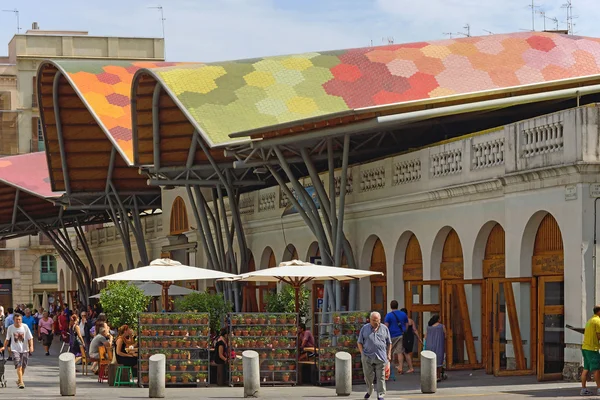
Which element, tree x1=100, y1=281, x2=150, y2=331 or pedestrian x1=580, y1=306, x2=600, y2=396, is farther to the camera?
tree x1=100, y1=281, x2=150, y2=331

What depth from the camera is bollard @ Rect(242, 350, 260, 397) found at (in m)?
25.1

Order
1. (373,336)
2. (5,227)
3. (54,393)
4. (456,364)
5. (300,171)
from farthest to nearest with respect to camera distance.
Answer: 1. (5,227)
2. (300,171)
3. (456,364)
4. (54,393)
5. (373,336)

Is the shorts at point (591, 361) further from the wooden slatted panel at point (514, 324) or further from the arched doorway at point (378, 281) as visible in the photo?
the arched doorway at point (378, 281)

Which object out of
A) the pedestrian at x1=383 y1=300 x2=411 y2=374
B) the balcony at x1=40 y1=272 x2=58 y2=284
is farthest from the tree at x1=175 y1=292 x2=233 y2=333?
the balcony at x1=40 y1=272 x2=58 y2=284

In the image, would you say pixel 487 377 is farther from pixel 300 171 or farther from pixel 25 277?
pixel 25 277

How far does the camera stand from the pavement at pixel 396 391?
2341 cm

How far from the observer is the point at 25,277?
99.0 metres

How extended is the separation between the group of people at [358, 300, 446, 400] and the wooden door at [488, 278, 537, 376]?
3.97ft

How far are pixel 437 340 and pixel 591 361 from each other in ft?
20.1

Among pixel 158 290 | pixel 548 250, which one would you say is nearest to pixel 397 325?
pixel 548 250

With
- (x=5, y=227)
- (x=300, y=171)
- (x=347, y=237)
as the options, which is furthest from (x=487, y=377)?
(x=5, y=227)

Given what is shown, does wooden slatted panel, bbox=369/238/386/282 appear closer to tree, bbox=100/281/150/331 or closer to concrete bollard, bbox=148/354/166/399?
tree, bbox=100/281/150/331

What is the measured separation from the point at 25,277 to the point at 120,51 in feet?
59.4

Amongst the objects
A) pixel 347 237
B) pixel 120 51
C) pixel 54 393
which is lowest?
pixel 54 393
